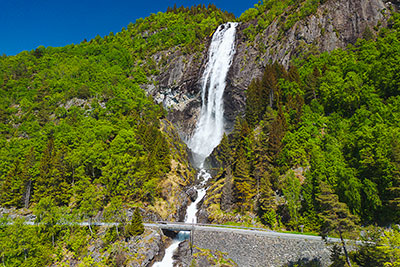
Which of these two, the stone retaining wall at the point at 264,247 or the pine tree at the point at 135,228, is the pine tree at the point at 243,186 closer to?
the stone retaining wall at the point at 264,247

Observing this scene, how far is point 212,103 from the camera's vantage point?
75.8 metres

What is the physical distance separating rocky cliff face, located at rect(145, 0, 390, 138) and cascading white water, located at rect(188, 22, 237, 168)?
225 cm

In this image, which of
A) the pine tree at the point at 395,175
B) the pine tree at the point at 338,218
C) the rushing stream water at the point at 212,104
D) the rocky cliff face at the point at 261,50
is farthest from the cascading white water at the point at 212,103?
the pine tree at the point at 338,218

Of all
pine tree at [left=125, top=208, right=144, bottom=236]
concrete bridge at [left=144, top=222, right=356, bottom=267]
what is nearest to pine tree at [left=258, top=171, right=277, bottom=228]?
concrete bridge at [left=144, top=222, right=356, bottom=267]

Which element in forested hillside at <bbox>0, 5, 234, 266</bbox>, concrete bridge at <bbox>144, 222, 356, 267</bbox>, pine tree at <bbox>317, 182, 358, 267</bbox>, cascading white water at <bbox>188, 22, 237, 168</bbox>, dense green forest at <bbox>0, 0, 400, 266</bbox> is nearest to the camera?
pine tree at <bbox>317, 182, 358, 267</bbox>

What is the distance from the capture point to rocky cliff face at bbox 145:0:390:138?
63219 millimetres

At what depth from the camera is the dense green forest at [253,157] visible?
1139 inches

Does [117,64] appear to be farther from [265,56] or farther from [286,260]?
[286,260]

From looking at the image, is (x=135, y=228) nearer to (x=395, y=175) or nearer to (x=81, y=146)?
(x=81, y=146)

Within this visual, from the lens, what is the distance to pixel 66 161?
48.5 m

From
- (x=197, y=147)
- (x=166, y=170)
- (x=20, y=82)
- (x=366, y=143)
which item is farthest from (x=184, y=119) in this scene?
(x=20, y=82)

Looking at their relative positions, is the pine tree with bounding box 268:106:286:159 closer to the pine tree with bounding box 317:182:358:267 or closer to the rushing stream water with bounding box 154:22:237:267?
the pine tree with bounding box 317:182:358:267

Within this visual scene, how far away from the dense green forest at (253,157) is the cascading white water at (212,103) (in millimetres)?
11367

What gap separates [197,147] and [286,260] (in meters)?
50.5
